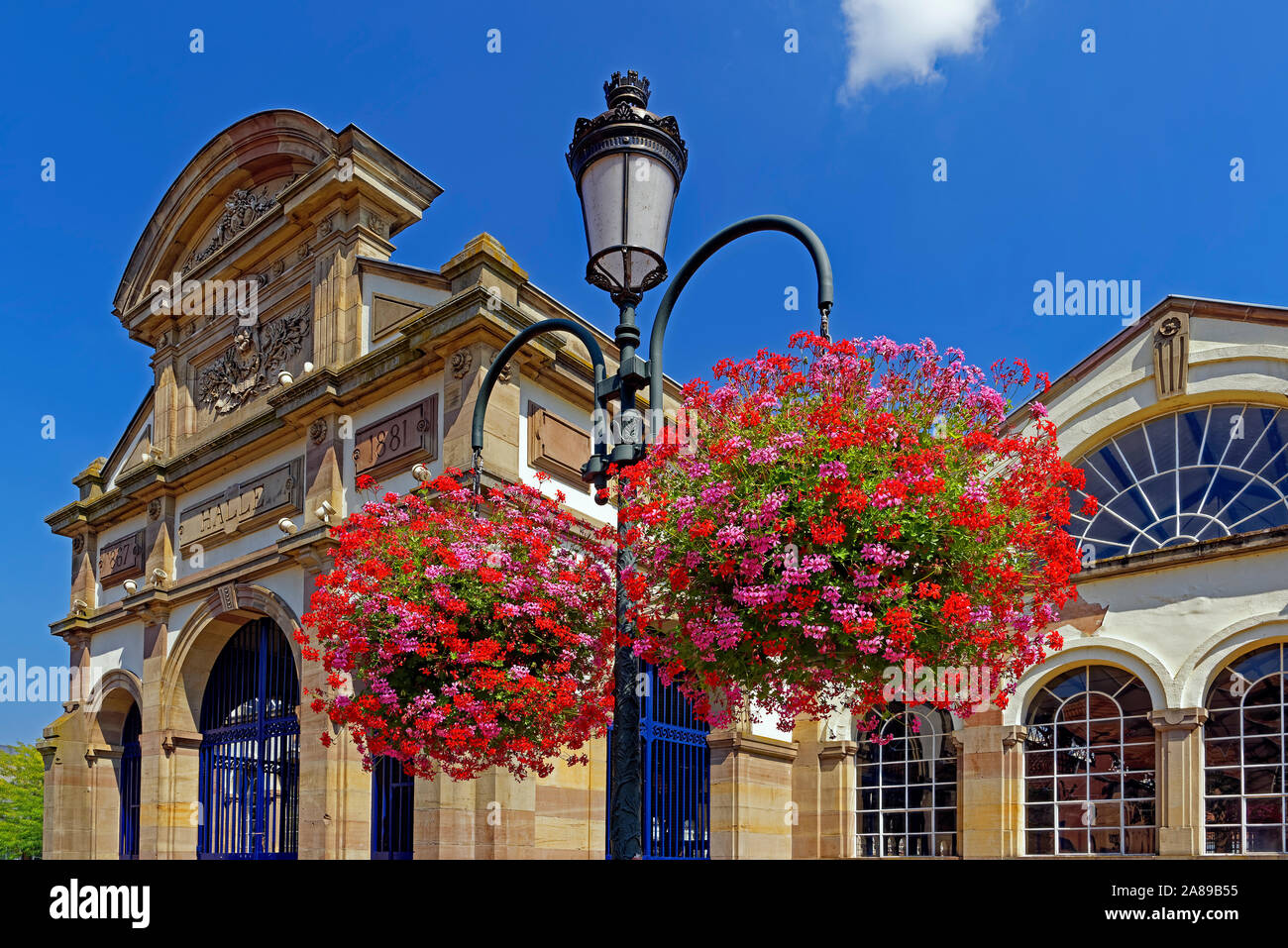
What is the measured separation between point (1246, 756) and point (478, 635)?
10749mm

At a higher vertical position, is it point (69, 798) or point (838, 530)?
point (838, 530)

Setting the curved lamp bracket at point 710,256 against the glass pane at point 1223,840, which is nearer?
the curved lamp bracket at point 710,256

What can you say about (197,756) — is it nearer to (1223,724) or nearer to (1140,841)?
(1140,841)

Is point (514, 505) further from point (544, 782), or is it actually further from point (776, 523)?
point (544, 782)

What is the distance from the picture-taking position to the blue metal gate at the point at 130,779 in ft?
65.1

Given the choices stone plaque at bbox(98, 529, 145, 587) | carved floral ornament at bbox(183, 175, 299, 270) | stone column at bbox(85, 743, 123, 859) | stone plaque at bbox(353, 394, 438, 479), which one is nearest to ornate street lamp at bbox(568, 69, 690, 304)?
stone plaque at bbox(353, 394, 438, 479)

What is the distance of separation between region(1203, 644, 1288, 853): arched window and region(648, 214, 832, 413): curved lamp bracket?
415 inches

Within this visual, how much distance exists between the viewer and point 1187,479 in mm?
14961

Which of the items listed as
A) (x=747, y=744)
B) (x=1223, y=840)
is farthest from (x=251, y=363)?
(x=1223, y=840)

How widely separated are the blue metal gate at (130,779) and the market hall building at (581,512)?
0.34m

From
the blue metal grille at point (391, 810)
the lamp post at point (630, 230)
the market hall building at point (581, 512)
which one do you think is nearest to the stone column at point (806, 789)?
the market hall building at point (581, 512)

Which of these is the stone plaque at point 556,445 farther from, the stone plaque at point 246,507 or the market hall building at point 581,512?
the stone plaque at point 246,507

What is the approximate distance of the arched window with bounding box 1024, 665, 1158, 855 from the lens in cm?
1426
